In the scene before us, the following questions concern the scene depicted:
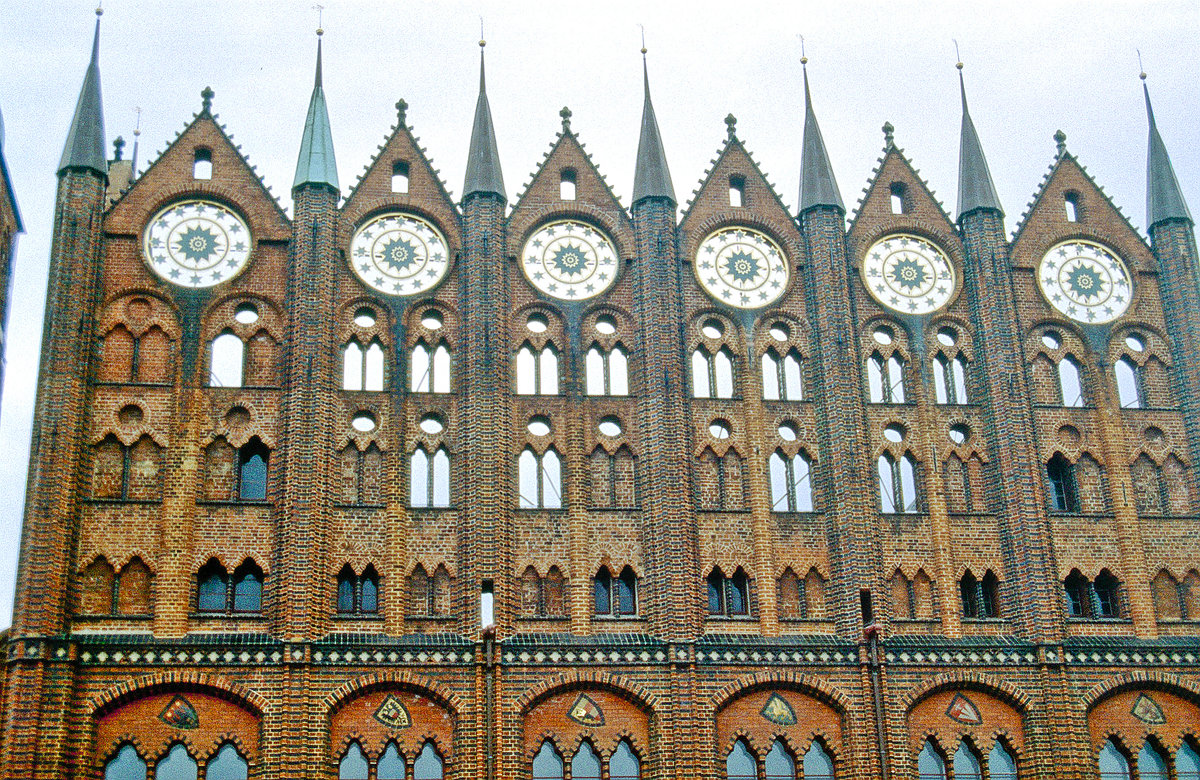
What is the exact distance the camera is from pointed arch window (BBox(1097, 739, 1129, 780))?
3622cm

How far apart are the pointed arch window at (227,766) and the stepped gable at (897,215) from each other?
67.3ft

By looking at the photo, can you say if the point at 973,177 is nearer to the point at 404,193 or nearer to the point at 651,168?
the point at 651,168

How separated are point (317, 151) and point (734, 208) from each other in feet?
37.0

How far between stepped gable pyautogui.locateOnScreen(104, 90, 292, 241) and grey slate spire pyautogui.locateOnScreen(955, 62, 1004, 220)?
60.9 feet

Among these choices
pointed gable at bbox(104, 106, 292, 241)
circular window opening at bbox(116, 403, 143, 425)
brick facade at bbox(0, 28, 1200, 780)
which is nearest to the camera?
brick facade at bbox(0, 28, 1200, 780)

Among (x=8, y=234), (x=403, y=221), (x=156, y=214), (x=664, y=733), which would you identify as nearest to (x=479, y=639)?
(x=664, y=733)

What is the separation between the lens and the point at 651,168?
40.1 m

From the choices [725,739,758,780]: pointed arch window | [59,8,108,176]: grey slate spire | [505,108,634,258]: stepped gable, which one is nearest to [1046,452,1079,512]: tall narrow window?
[725,739,758,780]: pointed arch window

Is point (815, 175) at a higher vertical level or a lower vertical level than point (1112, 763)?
higher

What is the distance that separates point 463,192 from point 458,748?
47.5 feet

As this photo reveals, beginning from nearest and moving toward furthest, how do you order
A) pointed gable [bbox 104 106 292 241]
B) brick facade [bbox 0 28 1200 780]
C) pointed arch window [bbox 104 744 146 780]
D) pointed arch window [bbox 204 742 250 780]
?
pointed arch window [bbox 104 744 146 780] → pointed arch window [bbox 204 742 250 780] → brick facade [bbox 0 28 1200 780] → pointed gable [bbox 104 106 292 241]

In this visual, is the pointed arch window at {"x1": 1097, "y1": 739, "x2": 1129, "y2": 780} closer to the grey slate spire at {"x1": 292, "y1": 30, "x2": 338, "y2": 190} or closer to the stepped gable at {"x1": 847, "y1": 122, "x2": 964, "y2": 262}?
the stepped gable at {"x1": 847, "y1": 122, "x2": 964, "y2": 262}

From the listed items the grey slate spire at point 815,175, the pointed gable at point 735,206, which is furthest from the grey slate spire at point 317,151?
the grey slate spire at point 815,175

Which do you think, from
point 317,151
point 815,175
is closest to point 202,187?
point 317,151
